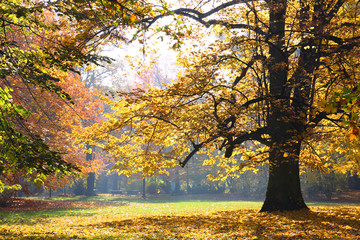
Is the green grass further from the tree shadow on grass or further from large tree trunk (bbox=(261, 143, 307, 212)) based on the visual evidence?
the tree shadow on grass

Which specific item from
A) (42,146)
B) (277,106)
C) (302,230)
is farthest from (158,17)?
(302,230)

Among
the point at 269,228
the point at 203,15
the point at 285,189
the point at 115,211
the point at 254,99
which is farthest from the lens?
the point at 115,211

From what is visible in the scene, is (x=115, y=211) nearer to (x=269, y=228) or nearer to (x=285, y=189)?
(x=285, y=189)

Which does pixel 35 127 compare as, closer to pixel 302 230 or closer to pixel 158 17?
pixel 158 17

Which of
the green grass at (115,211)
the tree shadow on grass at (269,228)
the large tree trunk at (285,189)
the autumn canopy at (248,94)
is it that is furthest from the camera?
the green grass at (115,211)

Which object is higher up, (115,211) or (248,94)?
(248,94)

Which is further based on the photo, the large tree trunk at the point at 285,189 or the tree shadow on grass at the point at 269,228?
the large tree trunk at the point at 285,189

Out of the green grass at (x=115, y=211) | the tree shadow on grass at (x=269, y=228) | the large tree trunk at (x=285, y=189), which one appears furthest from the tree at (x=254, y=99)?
the green grass at (x=115, y=211)

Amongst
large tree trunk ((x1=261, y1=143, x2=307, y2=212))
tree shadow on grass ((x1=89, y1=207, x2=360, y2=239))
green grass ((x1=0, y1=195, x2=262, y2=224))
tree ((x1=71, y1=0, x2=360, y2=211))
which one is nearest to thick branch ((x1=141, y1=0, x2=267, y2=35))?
tree ((x1=71, y1=0, x2=360, y2=211))

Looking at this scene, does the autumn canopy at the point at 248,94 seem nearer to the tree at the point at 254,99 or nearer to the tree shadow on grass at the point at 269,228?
the tree at the point at 254,99

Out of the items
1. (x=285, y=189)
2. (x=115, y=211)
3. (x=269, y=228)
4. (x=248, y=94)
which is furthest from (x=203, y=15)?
(x=115, y=211)

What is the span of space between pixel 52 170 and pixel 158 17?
7.76m

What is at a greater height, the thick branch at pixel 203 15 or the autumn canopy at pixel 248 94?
the thick branch at pixel 203 15

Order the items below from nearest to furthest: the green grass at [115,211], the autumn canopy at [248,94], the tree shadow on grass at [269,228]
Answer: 1. the tree shadow on grass at [269,228]
2. the autumn canopy at [248,94]
3. the green grass at [115,211]
